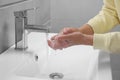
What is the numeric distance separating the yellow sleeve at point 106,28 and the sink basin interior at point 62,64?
103 mm

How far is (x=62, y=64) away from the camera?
0.97 meters

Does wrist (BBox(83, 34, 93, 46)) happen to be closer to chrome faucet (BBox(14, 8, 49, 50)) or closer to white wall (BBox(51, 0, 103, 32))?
chrome faucet (BBox(14, 8, 49, 50))

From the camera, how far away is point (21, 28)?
98 centimetres

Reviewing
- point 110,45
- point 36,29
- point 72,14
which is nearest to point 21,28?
point 36,29

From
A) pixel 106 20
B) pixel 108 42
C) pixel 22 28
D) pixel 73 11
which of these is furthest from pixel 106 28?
pixel 73 11

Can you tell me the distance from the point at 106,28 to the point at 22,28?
389 mm

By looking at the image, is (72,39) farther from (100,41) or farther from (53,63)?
(53,63)

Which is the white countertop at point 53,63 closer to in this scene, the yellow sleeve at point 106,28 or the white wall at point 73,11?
the yellow sleeve at point 106,28

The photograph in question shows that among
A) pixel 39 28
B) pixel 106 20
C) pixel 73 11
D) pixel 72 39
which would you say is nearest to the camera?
pixel 72 39

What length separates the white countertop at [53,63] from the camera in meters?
0.82

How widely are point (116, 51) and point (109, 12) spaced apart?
333mm

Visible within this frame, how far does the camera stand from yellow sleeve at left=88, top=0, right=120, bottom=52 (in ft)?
2.69

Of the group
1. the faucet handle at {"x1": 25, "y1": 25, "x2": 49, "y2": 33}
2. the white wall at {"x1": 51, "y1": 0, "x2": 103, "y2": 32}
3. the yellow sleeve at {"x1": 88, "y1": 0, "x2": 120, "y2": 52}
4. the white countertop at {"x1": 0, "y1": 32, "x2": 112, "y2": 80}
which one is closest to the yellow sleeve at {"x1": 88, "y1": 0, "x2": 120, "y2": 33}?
the yellow sleeve at {"x1": 88, "y1": 0, "x2": 120, "y2": 52}

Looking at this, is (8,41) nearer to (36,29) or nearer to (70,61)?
(36,29)
